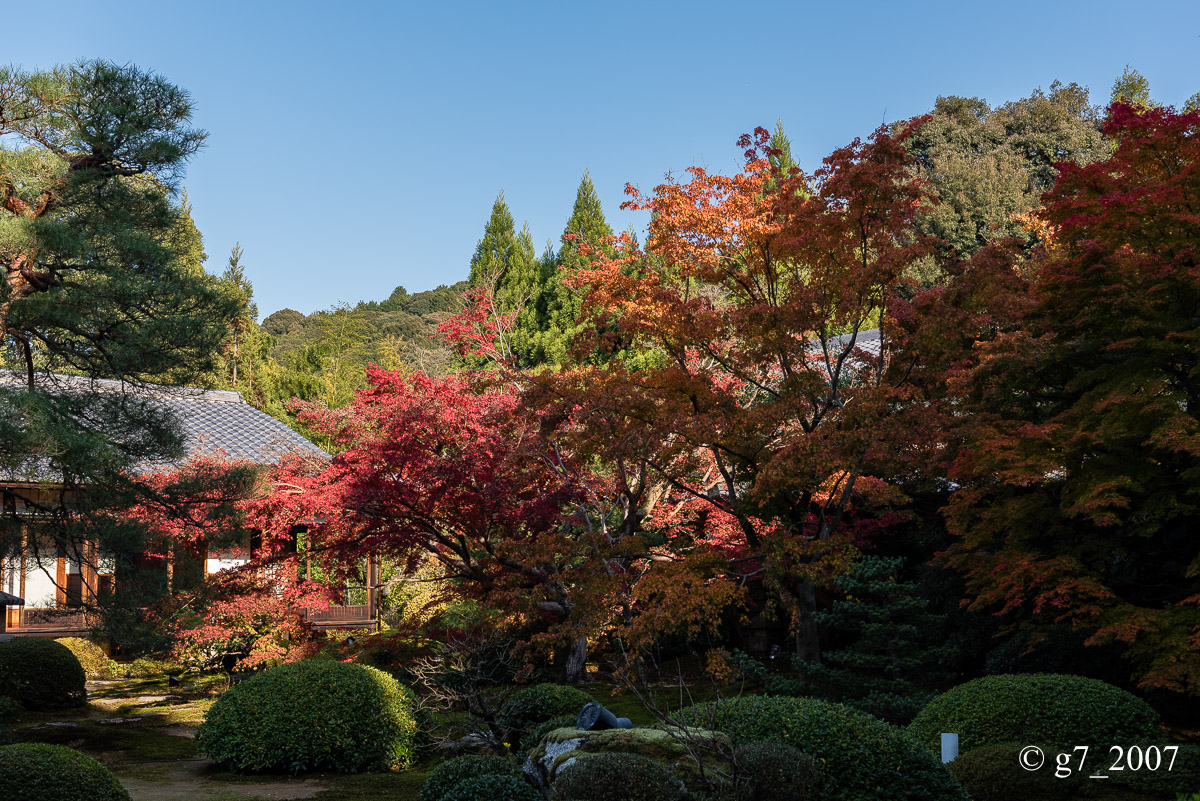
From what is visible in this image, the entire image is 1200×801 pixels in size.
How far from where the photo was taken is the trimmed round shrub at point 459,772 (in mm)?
6820

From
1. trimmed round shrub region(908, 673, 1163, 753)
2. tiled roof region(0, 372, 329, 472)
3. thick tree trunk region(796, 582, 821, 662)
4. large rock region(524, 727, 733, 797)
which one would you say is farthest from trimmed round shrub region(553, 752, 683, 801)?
tiled roof region(0, 372, 329, 472)

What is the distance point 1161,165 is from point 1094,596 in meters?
4.35

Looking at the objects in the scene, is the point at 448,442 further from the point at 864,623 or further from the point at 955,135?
the point at 955,135

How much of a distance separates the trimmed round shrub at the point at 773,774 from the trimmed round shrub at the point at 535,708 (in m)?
3.72

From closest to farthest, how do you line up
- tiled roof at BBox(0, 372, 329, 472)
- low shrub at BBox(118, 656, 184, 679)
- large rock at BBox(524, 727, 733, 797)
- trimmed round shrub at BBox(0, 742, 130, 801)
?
trimmed round shrub at BBox(0, 742, 130, 801), large rock at BBox(524, 727, 733, 797), low shrub at BBox(118, 656, 184, 679), tiled roof at BBox(0, 372, 329, 472)

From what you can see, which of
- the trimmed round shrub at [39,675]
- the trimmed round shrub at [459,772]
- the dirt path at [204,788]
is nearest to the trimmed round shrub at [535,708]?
the dirt path at [204,788]

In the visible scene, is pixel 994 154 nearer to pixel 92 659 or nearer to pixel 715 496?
pixel 715 496

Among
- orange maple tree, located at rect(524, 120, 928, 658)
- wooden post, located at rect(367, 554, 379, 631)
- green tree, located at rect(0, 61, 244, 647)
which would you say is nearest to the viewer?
green tree, located at rect(0, 61, 244, 647)

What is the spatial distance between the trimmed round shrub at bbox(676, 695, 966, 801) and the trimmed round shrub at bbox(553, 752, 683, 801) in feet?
2.12

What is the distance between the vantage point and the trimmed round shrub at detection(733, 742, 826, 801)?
5926mm

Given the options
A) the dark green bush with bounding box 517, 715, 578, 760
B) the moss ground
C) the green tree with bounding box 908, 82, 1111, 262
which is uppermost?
the green tree with bounding box 908, 82, 1111, 262

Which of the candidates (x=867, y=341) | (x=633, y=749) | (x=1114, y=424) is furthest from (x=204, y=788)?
(x=867, y=341)

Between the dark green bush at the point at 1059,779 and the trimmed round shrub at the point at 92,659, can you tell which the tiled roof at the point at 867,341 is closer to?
the dark green bush at the point at 1059,779

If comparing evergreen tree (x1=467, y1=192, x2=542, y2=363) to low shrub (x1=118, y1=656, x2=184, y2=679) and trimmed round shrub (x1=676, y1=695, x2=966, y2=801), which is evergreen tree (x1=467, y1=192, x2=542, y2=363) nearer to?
low shrub (x1=118, y1=656, x2=184, y2=679)
